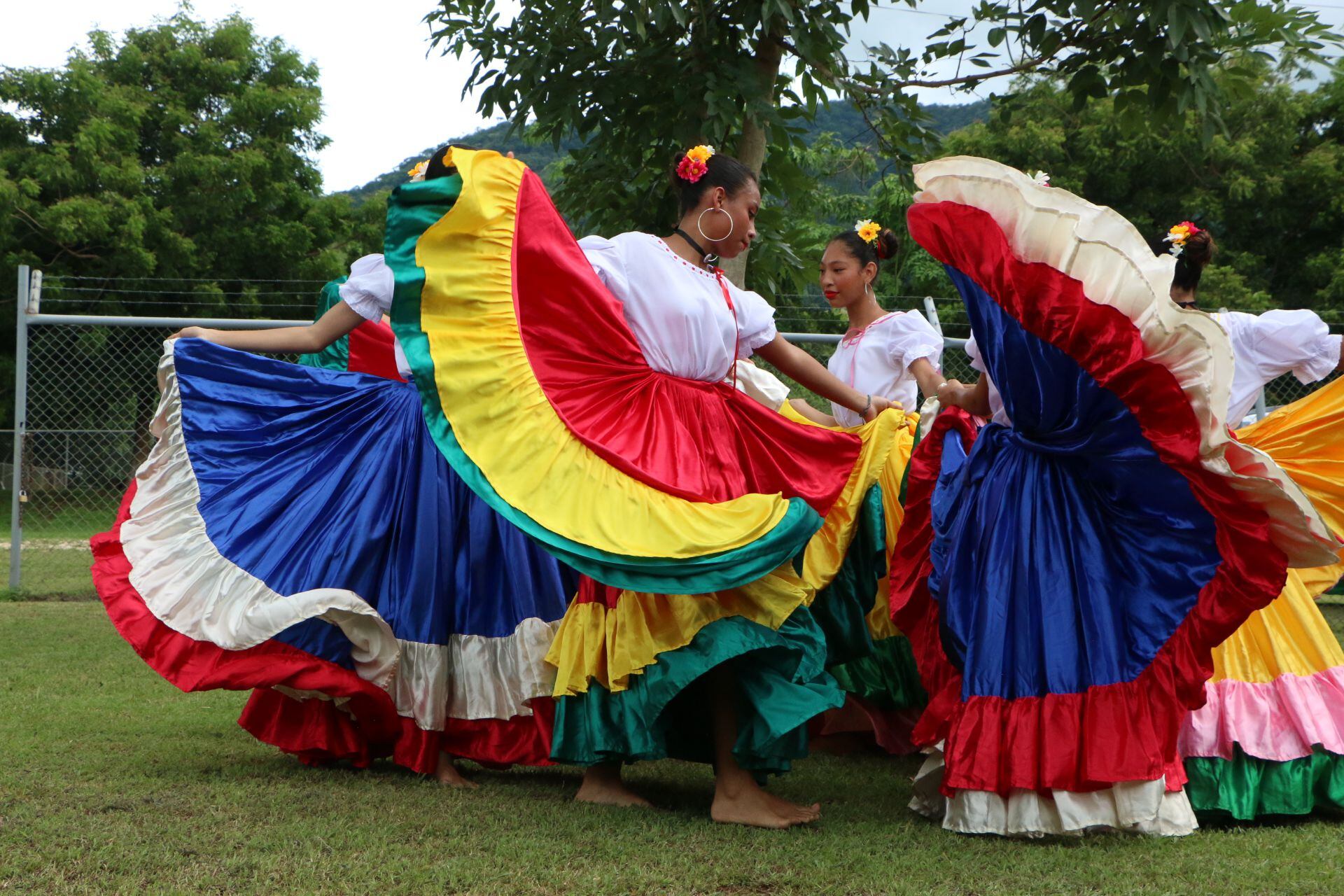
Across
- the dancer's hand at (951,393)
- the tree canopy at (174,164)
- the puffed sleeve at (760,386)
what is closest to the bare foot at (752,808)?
the dancer's hand at (951,393)

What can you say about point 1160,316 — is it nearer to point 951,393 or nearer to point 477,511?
point 951,393

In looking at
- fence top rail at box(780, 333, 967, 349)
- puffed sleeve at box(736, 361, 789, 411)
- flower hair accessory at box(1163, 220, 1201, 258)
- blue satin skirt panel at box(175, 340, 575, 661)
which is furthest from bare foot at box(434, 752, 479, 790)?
fence top rail at box(780, 333, 967, 349)

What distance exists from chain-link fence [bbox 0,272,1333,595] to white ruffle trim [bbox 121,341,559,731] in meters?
3.10

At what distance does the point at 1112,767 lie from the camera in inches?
133

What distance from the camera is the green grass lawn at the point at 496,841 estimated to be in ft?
9.84

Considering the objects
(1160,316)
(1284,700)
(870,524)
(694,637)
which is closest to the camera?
(1160,316)

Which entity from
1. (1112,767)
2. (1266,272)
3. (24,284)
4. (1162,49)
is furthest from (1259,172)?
(1112,767)

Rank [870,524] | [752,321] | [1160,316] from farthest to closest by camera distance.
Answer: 1. [870,524]
2. [752,321]
3. [1160,316]

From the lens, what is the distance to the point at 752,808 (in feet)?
11.9

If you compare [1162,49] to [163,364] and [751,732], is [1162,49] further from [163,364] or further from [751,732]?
[163,364]

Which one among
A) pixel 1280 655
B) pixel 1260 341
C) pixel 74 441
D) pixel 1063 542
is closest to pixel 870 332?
pixel 1260 341

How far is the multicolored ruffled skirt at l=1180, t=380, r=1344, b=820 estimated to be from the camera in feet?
12.2

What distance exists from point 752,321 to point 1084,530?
1.20 meters

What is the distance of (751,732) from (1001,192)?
63.2 inches
